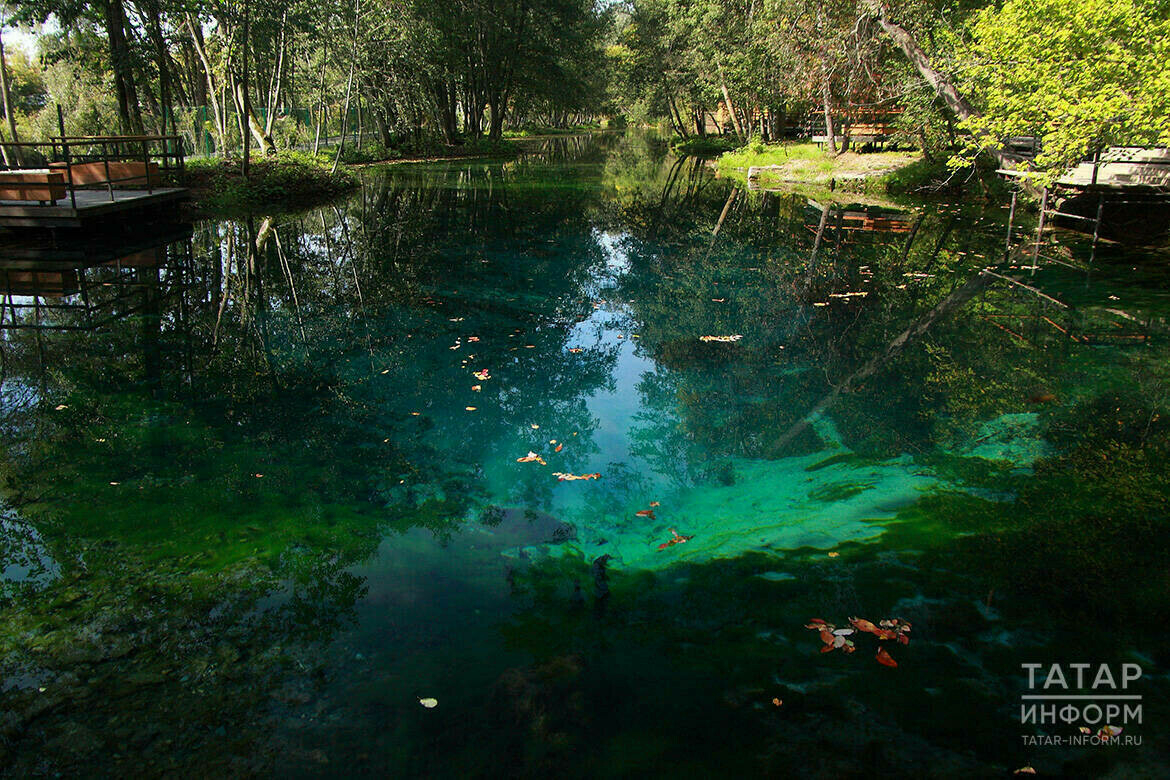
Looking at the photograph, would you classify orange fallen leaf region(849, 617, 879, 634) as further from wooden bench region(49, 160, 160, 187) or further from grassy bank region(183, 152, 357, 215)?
grassy bank region(183, 152, 357, 215)

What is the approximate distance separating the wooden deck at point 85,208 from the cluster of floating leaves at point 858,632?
1484 centimetres

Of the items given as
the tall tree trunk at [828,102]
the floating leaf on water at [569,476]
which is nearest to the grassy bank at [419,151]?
the tall tree trunk at [828,102]

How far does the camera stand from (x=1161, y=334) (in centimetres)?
862

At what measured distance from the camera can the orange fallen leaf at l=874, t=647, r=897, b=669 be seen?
3.41 metres

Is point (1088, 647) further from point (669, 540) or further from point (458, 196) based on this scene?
point (458, 196)

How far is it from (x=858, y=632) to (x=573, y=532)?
1.96 meters

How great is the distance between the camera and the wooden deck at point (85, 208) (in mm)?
12562

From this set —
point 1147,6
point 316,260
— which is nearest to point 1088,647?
point 1147,6

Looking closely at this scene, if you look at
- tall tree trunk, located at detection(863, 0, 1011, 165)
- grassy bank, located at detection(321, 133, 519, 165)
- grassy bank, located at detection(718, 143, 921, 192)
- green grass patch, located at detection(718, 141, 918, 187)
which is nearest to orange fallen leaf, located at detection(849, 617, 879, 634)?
tall tree trunk, located at detection(863, 0, 1011, 165)

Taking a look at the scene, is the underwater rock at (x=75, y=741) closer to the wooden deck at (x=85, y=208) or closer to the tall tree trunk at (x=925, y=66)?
the wooden deck at (x=85, y=208)

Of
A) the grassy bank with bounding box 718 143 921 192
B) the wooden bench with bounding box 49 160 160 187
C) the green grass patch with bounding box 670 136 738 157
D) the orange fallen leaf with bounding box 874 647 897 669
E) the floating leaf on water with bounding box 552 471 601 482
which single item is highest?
the green grass patch with bounding box 670 136 738 157

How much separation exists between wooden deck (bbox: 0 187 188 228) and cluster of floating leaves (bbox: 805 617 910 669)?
1484 cm

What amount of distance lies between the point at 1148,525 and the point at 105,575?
269 inches

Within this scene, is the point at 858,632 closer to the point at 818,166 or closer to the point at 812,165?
the point at 818,166
